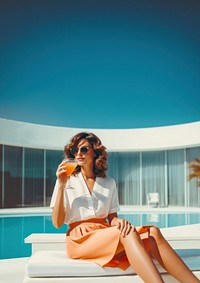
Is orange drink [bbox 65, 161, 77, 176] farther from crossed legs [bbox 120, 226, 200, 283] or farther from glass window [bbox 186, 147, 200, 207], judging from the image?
glass window [bbox 186, 147, 200, 207]

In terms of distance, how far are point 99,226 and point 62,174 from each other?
511 millimetres

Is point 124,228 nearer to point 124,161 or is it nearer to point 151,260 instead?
point 151,260

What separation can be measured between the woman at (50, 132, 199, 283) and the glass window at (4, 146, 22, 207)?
14.1m

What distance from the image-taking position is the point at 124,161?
769 inches

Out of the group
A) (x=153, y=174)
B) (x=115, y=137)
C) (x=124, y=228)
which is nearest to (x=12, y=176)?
(x=115, y=137)

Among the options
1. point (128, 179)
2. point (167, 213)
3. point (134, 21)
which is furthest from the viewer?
point (134, 21)

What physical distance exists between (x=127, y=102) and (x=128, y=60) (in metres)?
2.12

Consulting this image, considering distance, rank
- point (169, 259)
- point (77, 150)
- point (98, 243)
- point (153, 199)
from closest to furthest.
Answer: point (169, 259) < point (98, 243) < point (77, 150) < point (153, 199)

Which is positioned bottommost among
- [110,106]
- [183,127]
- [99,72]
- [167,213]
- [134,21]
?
[167,213]

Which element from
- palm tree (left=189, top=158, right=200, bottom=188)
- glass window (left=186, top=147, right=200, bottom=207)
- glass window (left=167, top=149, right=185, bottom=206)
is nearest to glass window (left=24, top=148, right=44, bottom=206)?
glass window (left=167, top=149, right=185, bottom=206)

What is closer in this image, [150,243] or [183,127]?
[150,243]

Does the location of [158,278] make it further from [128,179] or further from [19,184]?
[128,179]

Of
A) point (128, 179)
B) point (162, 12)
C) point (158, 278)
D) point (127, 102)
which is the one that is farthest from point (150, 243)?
point (162, 12)

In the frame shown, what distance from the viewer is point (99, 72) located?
71.8 feet
